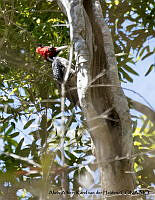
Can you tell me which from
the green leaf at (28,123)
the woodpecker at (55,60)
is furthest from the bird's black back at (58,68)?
the green leaf at (28,123)

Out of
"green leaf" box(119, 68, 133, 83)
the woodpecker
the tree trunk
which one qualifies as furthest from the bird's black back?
the tree trunk

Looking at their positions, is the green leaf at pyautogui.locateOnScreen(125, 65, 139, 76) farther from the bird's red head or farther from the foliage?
the bird's red head

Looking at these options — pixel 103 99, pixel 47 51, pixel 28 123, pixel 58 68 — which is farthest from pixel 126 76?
pixel 103 99

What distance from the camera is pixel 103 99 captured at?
9.69 ft

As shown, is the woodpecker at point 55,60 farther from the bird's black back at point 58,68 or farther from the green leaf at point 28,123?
the green leaf at point 28,123

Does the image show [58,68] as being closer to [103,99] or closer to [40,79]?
[40,79]

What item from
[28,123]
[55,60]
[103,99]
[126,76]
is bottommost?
[103,99]

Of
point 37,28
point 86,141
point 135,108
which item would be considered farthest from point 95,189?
point 37,28

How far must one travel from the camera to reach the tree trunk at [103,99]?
2.73 m

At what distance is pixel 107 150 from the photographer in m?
2.74

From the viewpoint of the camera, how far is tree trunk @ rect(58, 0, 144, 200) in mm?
2729

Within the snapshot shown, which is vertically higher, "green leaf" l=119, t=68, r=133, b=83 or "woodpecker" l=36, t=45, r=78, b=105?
"woodpecker" l=36, t=45, r=78, b=105

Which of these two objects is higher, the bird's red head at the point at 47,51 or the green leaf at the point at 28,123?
the bird's red head at the point at 47,51

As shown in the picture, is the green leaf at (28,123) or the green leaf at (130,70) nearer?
the green leaf at (28,123)
